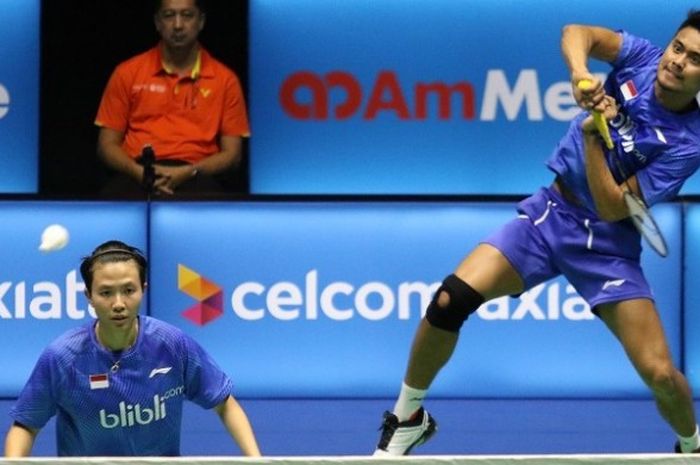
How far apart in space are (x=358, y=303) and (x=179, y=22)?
179cm

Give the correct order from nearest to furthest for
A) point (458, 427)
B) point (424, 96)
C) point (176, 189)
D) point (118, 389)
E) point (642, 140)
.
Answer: point (118, 389) < point (642, 140) < point (458, 427) < point (176, 189) < point (424, 96)

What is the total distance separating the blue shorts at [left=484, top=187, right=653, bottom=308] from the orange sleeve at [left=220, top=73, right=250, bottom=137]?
326 cm

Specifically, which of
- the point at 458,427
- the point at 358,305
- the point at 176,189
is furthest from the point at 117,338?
the point at 176,189

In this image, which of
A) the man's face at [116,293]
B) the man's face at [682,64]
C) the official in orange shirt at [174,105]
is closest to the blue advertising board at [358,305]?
the official in orange shirt at [174,105]

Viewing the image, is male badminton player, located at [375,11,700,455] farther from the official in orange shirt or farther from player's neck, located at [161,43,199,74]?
player's neck, located at [161,43,199,74]

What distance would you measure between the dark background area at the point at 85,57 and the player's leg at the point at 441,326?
3639mm

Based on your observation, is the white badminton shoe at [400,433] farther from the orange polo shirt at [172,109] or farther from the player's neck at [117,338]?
the orange polo shirt at [172,109]

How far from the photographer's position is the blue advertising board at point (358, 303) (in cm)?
916

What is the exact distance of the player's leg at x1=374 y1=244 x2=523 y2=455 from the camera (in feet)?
22.0

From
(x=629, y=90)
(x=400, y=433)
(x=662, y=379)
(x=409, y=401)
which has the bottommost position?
(x=400, y=433)

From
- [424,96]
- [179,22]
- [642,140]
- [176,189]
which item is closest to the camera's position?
[642,140]

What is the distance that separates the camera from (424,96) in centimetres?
1036

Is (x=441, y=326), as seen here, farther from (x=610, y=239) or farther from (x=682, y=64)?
(x=682, y=64)

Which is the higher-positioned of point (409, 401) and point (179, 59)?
point (179, 59)
